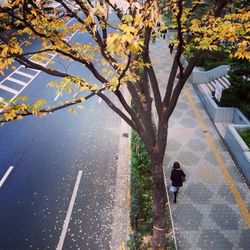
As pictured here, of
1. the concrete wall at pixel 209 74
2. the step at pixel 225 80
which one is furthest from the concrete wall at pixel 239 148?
the concrete wall at pixel 209 74

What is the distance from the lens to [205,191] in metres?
11.1

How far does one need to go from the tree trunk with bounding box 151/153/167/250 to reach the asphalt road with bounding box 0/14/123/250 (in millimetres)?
1941

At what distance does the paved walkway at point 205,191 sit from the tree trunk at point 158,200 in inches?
44.5

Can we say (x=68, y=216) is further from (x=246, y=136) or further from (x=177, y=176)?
(x=246, y=136)

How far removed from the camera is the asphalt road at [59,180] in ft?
32.4

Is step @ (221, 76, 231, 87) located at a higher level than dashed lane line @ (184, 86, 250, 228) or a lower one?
higher

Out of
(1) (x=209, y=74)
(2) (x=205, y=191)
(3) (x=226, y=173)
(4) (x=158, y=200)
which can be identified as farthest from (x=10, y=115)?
(1) (x=209, y=74)

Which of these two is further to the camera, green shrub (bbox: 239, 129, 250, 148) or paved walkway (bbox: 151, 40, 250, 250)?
green shrub (bbox: 239, 129, 250, 148)

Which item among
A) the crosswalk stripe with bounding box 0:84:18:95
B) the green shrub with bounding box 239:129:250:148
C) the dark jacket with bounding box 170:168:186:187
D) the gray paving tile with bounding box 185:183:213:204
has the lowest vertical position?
the gray paving tile with bounding box 185:183:213:204

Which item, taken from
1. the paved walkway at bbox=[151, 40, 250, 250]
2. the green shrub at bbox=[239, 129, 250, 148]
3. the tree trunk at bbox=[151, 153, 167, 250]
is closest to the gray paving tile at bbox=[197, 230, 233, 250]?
the paved walkway at bbox=[151, 40, 250, 250]

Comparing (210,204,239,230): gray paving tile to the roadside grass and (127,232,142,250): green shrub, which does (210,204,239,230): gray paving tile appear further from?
(127,232,142,250): green shrub

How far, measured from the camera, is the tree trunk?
7.60 metres

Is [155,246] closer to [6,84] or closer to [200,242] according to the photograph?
[200,242]

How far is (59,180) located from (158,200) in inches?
221
